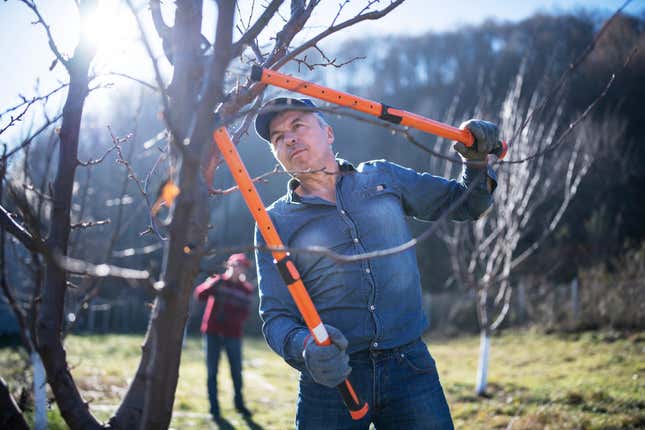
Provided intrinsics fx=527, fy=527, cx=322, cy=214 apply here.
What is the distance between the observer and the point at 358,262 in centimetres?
229

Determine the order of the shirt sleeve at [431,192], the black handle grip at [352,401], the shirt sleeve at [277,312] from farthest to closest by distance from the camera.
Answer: the shirt sleeve at [431,192]
the shirt sleeve at [277,312]
the black handle grip at [352,401]

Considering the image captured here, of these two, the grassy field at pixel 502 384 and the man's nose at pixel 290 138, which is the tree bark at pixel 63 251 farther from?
the grassy field at pixel 502 384

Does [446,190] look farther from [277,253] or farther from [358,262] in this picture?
[277,253]

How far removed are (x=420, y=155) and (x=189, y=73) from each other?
19.0 meters

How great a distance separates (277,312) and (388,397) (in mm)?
579

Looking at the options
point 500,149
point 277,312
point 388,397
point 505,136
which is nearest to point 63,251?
point 277,312

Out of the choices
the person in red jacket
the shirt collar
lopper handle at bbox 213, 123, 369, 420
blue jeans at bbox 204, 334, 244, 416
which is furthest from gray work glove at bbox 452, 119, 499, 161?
blue jeans at bbox 204, 334, 244, 416

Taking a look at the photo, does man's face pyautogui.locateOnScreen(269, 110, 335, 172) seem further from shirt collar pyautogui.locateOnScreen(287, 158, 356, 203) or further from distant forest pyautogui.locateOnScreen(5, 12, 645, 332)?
distant forest pyautogui.locateOnScreen(5, 12, 645, 332)

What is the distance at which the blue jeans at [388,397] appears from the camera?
7.02 ft

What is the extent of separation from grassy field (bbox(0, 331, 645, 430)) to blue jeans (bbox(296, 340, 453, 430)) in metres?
1.73

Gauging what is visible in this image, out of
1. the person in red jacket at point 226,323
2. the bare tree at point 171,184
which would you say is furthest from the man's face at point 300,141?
the person in red jacket at point 226,323

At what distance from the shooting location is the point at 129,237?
62.5ft

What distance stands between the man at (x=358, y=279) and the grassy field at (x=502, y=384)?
1729mm

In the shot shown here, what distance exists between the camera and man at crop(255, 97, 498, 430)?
7.09 ft
